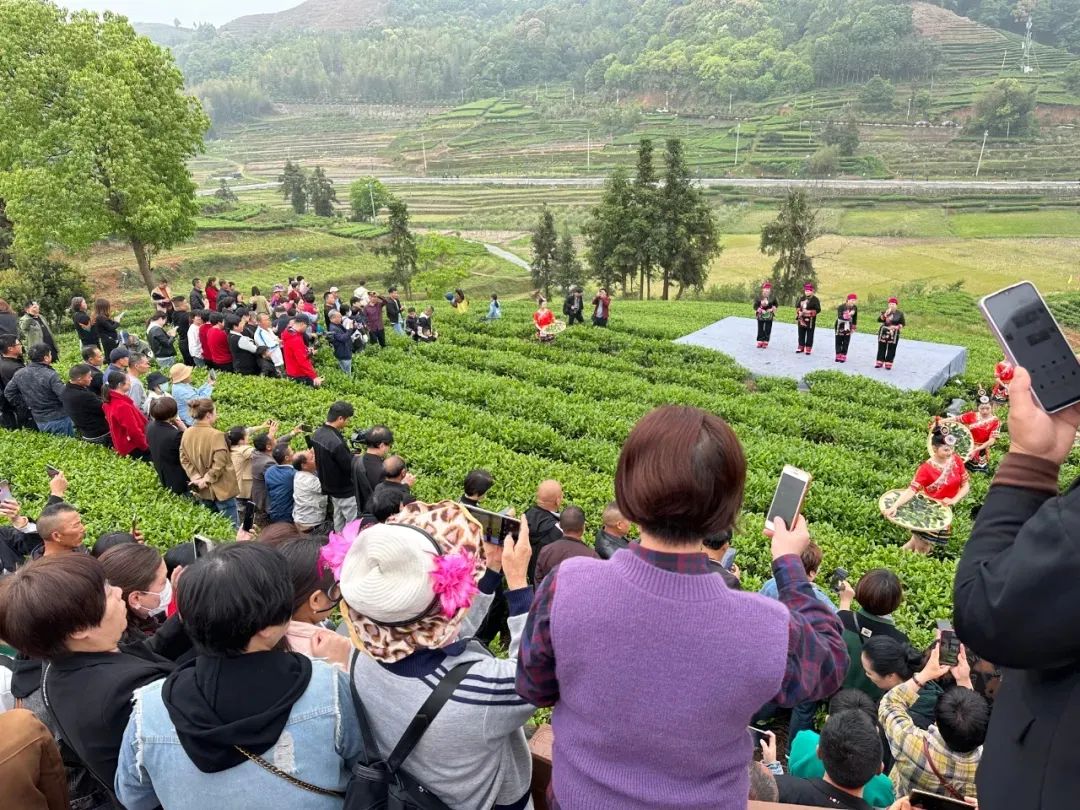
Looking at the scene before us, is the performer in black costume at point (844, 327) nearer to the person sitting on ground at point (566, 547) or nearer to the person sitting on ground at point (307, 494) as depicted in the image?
the person sitting on ground at point (566, 547)

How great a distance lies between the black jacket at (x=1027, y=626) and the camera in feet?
5.03

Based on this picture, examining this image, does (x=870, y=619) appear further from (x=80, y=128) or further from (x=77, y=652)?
(x=80, y=128)

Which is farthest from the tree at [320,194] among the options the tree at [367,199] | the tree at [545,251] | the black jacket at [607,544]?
the black jacket at [607,544]

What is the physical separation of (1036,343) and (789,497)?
1.00m

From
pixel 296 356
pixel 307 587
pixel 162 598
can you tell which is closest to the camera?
pixel 307 587

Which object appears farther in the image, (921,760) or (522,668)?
(921,760)

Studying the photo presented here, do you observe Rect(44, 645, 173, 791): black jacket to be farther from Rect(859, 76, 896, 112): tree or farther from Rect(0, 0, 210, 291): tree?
Rect(859, 76, 896, 112): tree

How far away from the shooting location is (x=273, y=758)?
7.45ft

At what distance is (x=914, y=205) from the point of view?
74.1m

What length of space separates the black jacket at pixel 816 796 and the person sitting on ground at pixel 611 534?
2.63 metres

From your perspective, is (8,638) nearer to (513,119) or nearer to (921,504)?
(921,504)

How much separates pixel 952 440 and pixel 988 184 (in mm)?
88574

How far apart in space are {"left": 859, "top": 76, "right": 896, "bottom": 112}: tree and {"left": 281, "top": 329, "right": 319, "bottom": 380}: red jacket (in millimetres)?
124120

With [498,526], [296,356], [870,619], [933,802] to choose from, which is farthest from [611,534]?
[296,356]
